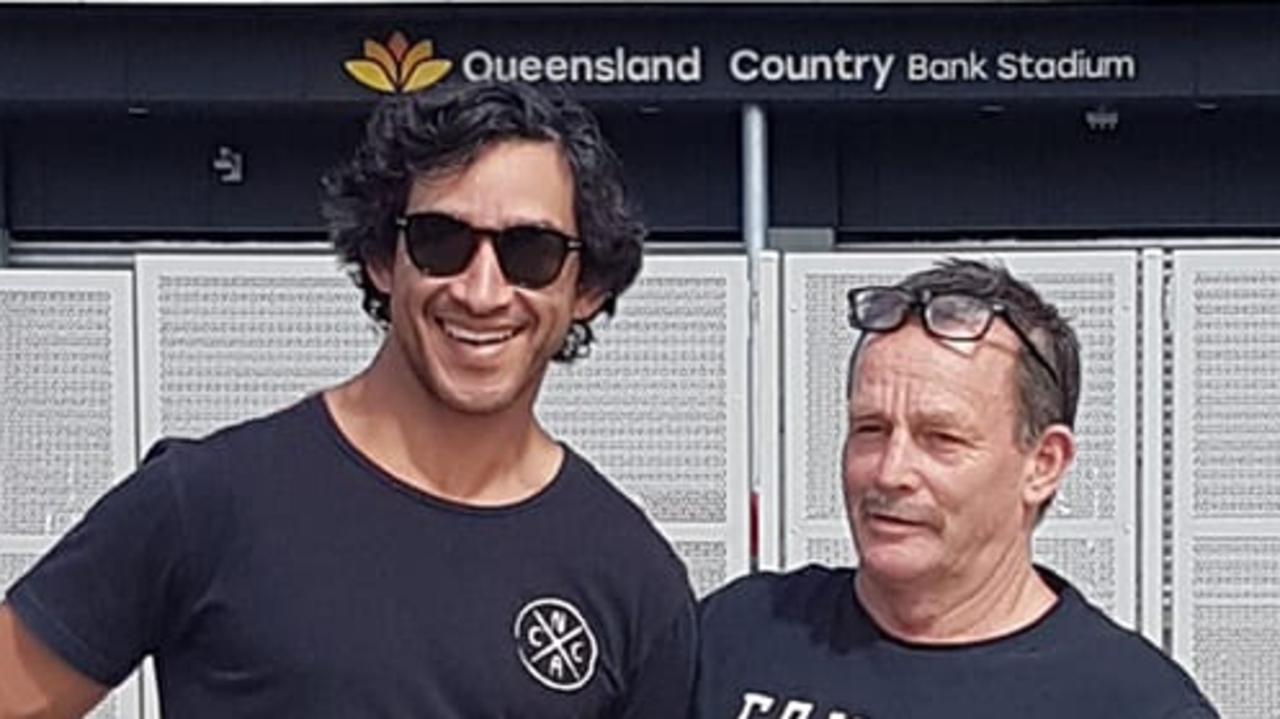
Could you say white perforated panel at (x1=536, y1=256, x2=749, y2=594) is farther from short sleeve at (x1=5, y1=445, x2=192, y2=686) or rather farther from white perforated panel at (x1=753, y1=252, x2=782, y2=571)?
short sleeve at (x1=5, y1=445, x2=192, y2=686)

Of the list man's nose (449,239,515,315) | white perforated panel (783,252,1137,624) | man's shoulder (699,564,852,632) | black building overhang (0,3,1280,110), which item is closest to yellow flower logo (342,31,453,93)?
black building overhang (0,3,1280,110)

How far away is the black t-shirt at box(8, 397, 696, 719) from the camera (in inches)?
83.7

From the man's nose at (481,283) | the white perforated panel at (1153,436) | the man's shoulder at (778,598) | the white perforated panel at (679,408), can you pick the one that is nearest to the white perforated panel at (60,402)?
the white perforated panel at (679,408)

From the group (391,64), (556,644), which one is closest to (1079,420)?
(556,644)

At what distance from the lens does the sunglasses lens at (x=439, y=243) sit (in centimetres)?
217

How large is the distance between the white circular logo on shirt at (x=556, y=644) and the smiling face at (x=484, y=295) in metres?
0.22

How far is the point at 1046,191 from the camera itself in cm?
1194

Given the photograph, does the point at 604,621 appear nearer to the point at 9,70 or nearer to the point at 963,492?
the point at 963,492

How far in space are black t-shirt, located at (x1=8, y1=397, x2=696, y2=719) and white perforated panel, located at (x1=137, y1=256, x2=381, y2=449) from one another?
4.16 m

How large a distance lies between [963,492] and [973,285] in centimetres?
23

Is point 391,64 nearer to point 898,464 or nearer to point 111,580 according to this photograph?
point 898,464

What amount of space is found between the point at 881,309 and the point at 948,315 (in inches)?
3.6

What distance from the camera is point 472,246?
2.17 m

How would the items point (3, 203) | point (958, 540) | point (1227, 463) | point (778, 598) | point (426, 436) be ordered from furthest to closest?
point (3, 203) → point (1227, 463) → point (778, 598) → point (958, 540) → point (426, 436)
